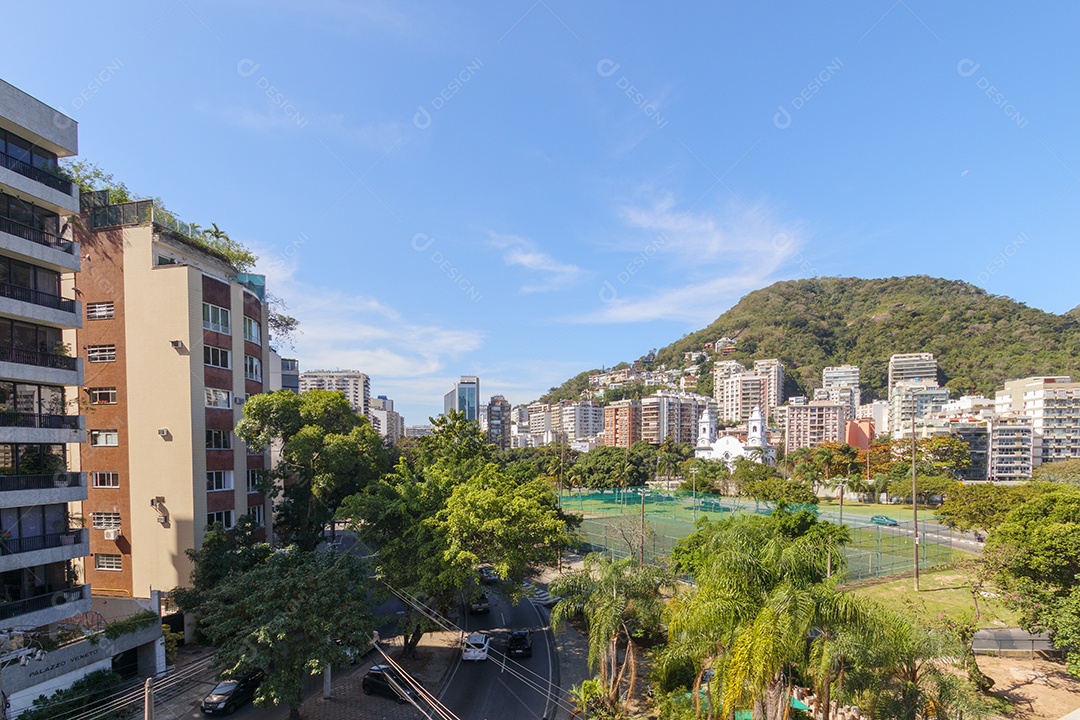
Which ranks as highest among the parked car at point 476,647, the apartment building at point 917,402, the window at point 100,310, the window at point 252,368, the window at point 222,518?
the window at point 100,310

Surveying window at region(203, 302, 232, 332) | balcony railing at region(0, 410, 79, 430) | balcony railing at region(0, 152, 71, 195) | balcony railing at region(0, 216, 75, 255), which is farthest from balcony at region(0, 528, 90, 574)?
balcony railing at region(0, 152, 71, 195)

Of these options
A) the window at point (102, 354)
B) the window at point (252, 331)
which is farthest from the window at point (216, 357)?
the window at point (102, 354)

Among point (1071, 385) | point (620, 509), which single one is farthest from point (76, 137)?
point (1071, 385)

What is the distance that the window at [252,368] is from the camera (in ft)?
84.1

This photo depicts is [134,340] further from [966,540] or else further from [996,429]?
[996,429]

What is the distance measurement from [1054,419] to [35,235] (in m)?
127

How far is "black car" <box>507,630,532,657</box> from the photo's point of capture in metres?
21.0

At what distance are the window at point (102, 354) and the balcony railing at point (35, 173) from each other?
7741 mm

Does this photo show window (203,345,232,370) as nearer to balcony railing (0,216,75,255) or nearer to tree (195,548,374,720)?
balcony railing (0,216,75,255)

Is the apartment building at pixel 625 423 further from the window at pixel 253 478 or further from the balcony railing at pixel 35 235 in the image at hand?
the balcony railing at pixel 35 235

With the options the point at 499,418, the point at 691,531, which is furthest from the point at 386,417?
the point at 691,531

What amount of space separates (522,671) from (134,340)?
2076 cm

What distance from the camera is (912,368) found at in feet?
498

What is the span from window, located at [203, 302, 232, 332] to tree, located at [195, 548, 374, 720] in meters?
11.3
